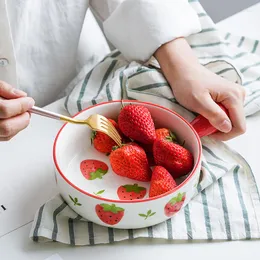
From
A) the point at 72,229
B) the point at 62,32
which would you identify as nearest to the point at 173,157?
the point at 72,229

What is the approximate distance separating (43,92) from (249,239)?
497 millimetres

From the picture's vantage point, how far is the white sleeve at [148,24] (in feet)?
2.59

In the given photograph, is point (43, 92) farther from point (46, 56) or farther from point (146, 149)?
point (146, 149)

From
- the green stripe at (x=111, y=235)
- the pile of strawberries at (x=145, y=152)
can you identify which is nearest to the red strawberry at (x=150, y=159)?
the pile of strawberries at (x=145, y=152)

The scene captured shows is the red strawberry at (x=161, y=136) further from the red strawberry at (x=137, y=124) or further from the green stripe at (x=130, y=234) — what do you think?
the green stripe at (x=130, y=234)

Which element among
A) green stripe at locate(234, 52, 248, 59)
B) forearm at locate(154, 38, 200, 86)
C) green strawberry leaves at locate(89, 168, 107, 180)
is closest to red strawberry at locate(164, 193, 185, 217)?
green strawberry leaves at locate(89, 168, 107, 180)

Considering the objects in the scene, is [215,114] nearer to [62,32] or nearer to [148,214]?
[148,214]

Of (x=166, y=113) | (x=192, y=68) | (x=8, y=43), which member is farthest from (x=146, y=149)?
(x=8, y=43)

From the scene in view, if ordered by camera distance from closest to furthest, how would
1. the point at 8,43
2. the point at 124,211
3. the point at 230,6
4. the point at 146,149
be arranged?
the point at 124,211, the point at 146,149, the point at 8,43, the point at 230,6

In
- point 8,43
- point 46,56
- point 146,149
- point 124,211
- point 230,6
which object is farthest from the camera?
point 230,6

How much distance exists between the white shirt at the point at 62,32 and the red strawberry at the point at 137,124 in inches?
6.8

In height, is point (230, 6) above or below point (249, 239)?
below

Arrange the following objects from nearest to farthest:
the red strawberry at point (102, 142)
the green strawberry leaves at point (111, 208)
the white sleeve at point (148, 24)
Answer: the green strawberry leaves at point (111, 208), the red strawberry at point (102, 142), the white sleeve at point (148, 24)

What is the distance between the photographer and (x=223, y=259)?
0.57 m
